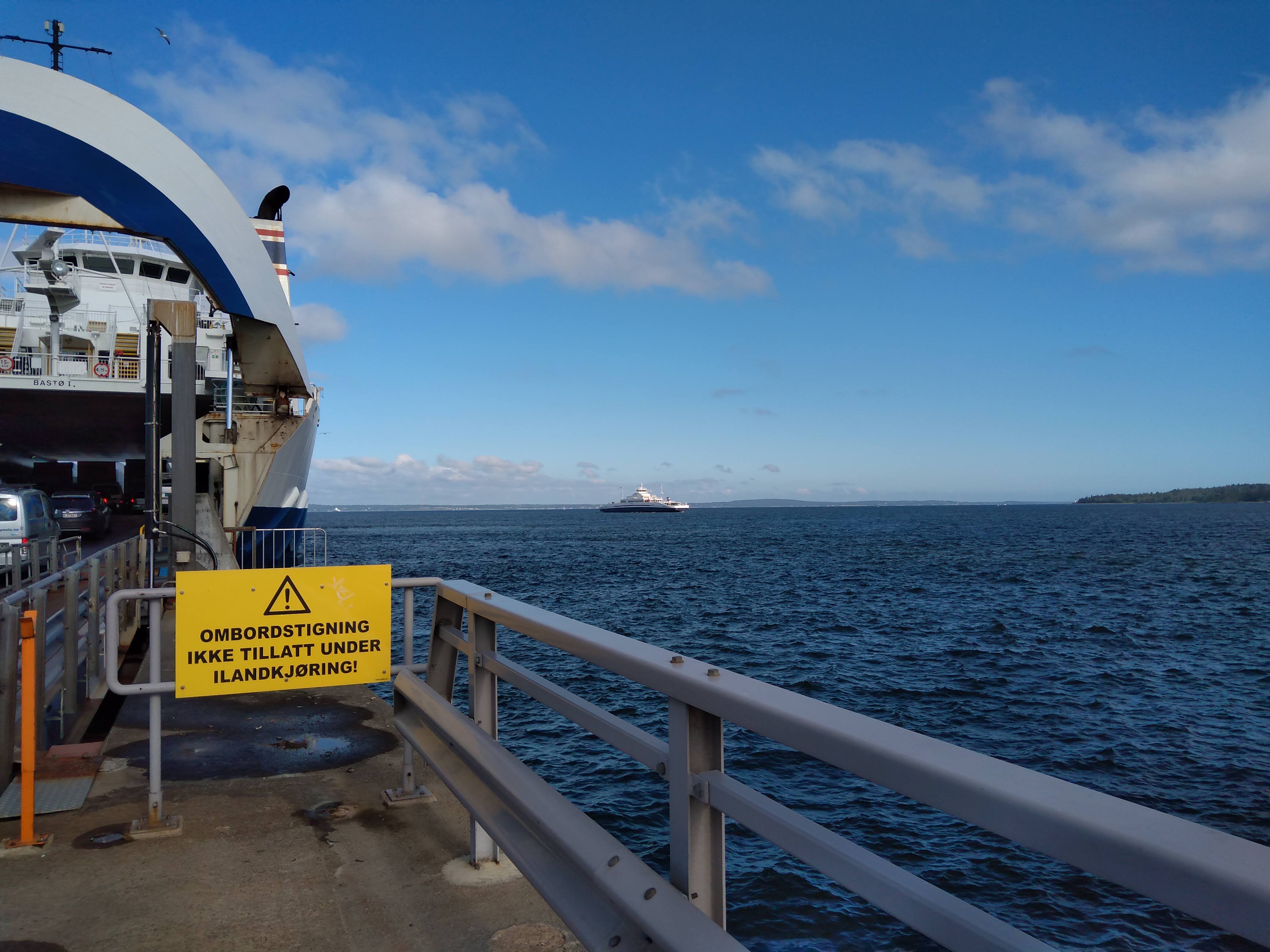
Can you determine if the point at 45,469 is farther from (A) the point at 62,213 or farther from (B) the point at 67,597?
(B) the point at 67,597

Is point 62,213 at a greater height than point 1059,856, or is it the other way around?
point 62,213

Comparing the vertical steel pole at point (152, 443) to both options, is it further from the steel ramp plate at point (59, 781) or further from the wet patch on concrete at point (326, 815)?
the wet patch on concrete at point (326, 815)

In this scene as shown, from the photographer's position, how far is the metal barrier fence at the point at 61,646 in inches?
201

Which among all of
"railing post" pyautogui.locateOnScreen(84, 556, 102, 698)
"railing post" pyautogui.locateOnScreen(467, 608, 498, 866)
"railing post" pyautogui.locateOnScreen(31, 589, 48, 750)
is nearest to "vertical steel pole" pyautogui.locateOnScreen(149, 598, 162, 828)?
"railing post" pyautogui.locateOnScreen(31, 589, 48, 750)

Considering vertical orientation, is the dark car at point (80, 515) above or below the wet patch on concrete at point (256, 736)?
above

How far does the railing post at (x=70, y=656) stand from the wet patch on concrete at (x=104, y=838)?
7.78ft

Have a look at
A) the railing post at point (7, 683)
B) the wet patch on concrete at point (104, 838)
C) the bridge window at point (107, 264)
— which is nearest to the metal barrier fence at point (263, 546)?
the railing post at point (7, 683)

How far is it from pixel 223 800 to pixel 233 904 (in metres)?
1.49

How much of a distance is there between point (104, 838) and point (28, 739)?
648 millimetres

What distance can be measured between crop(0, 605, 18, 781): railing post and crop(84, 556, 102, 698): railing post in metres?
1.66

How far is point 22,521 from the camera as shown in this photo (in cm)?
1716

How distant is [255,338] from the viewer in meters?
12.9

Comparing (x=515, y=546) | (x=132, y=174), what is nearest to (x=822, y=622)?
(x=132, y=174)

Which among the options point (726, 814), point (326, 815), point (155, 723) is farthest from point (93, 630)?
point (726, 814)
